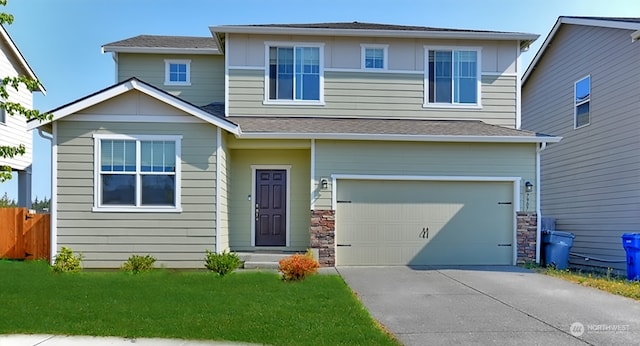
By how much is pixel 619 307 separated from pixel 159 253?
8572 millimetres

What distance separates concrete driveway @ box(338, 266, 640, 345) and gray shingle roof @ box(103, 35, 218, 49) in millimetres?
8918

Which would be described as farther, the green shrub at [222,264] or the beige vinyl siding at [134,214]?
the beige vinyl siding at [134,214]

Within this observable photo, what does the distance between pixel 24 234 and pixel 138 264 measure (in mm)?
4179

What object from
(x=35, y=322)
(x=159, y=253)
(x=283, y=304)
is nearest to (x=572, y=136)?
(x=283, y=304)

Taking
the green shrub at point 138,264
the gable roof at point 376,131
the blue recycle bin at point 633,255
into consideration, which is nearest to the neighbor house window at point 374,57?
the gable roof at point 376,131

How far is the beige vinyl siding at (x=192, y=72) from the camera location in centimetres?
1482

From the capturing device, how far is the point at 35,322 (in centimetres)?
616

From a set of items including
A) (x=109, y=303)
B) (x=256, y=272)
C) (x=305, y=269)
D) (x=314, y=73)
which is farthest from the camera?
(x=314, y=73)

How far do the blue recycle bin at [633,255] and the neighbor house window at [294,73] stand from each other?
7803 mm

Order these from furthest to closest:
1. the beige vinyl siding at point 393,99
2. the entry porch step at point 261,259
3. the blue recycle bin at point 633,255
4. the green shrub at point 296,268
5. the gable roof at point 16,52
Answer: the gable roof at point 16,52 < the beige vinyl siding at point 393,99 < the entry porch step at point 261,259 < the blue recycle bin at point 633,255 < the green shrub at point 296,268

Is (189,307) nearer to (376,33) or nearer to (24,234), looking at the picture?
(24,234)

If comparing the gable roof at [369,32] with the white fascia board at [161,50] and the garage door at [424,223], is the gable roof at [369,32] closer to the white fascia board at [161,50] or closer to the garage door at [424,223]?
the white fascia board at [161,50]

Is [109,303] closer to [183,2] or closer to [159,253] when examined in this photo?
[159,253]

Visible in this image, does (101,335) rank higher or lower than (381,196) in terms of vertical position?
lower
